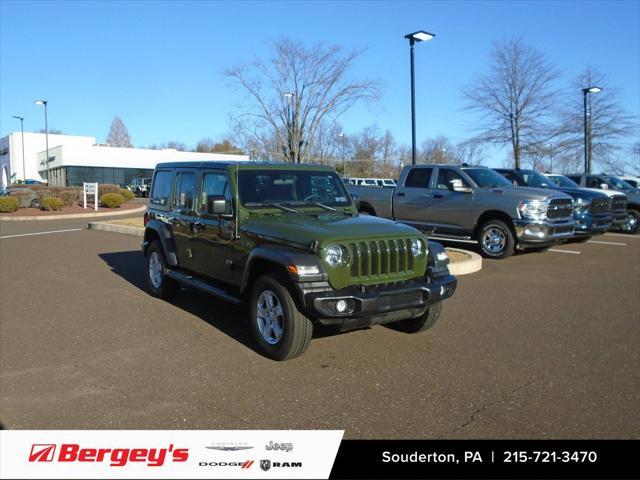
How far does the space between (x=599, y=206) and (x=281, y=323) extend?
11408mm

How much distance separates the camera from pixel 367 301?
15.4ft

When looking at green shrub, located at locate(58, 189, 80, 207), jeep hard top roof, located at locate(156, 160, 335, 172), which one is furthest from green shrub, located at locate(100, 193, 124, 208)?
jeep hard top roof, located at locate(156, 160, 335, 172)

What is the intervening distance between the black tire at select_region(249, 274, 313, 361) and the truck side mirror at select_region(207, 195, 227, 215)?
0.95m

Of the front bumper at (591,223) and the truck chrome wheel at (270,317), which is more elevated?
the front bumper at (591,223)

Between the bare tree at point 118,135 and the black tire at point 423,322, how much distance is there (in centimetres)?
9397

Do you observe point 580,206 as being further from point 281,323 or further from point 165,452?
point 165,452

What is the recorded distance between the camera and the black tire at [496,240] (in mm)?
11094

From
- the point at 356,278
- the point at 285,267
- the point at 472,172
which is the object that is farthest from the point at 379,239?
the point at 472,172

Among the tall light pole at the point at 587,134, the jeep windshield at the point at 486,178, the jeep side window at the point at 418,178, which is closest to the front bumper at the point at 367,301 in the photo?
the jeep windshield at the point at 486,178

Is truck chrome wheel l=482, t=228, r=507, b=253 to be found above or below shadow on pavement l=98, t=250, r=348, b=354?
above

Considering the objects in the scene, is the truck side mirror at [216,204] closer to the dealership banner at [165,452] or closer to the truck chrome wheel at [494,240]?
the dealership banner at [165,452]

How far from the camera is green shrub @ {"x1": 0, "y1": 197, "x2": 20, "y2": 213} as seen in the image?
24438 mm

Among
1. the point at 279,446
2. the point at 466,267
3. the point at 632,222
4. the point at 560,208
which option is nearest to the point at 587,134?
the point at 632,222

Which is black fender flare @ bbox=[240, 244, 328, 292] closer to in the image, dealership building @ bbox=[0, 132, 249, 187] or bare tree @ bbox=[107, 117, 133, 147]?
dealership building @ bbox=[0, 132, 249, 187]
